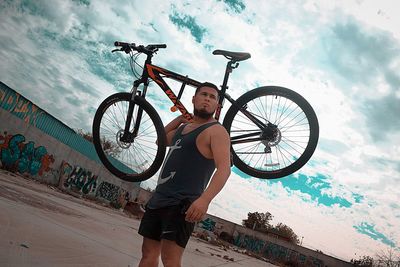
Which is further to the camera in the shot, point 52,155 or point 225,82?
point 52,155

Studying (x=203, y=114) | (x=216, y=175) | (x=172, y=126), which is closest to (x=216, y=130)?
(x=203, y=114)

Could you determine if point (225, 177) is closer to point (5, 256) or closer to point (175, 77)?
point (5, 256)

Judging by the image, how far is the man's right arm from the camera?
3262 mm

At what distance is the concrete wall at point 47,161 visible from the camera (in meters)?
16.8

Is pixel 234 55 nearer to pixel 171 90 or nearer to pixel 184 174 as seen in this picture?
pixel 171 90

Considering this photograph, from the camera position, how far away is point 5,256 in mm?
2211

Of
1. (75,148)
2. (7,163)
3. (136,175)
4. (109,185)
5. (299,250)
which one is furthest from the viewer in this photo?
(299,250)

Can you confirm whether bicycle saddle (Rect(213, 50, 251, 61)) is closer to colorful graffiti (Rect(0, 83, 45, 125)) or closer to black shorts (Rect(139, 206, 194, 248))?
black shorts (Rect(139, 206, 194, 248))

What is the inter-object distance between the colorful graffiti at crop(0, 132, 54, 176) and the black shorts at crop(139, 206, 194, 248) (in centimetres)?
1737

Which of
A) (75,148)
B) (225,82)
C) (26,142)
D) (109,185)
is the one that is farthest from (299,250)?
(225,82)

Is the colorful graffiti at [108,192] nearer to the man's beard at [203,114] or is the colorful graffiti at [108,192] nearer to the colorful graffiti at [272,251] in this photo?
the colorful graffiti at [272,251]

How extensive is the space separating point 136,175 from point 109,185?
2591 centimetres

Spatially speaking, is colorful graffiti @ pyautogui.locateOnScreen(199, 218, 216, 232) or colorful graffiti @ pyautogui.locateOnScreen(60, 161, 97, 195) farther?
colorful graffiti @ pyautogui.locateOnScreen(199, 218, 216, 232)

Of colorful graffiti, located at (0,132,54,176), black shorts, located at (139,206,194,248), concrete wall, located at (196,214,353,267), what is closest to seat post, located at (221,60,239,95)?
black shorts, located at (139,206,194,248)
